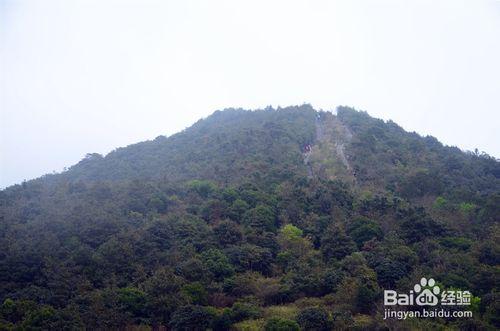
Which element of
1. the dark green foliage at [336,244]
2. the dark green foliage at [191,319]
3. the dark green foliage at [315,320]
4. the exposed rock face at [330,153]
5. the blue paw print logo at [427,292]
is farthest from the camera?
the exposed rock face at [330,153]

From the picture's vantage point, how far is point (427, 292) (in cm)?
2586

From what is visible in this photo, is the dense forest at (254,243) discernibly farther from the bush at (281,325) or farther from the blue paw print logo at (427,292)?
→ the blue paw print logo at (427,292)

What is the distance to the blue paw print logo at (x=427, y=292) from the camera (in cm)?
2534

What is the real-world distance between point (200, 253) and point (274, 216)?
836 centimetres

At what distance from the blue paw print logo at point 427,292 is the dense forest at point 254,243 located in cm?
54

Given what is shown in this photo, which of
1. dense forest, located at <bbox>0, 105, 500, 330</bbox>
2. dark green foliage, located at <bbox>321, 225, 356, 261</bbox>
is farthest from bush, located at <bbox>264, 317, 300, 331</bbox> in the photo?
dark green foliage, located at <bbox>321, 225, 356, 261</bbox>

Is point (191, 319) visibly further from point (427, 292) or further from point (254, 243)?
point (254, 243)

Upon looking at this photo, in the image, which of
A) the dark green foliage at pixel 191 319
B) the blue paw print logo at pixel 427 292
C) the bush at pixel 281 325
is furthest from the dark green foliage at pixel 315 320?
the blue paw print logo at pixel 427 292

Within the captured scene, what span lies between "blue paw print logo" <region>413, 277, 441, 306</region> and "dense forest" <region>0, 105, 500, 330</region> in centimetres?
54

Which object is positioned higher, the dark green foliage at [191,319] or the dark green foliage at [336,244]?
the dark green foliage at [336,244]

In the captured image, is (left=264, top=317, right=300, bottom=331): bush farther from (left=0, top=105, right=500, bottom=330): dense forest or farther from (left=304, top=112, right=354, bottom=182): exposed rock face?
(left=304, top=112, right=354, bottom=182): exposed rock face

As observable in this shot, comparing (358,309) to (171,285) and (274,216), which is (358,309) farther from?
(274,216)

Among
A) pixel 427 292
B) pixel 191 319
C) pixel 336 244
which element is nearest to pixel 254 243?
pixel 336 244

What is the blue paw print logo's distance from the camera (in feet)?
83.1
